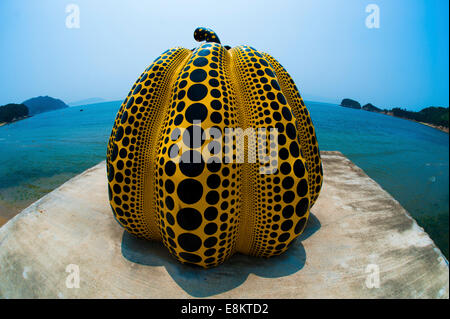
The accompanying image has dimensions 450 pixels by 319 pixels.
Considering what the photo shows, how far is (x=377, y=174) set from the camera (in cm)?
1288

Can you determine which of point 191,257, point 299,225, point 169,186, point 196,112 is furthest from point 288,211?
point 196,112

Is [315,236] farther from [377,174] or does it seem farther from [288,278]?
[377,174]

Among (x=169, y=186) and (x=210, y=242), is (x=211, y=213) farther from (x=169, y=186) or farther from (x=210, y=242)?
(x=169, y=186)

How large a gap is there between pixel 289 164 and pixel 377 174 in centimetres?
1387

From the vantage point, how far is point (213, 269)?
2504mm

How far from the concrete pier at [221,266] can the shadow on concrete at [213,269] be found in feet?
0.04

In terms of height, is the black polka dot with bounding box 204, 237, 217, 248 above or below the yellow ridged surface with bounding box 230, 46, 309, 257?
below

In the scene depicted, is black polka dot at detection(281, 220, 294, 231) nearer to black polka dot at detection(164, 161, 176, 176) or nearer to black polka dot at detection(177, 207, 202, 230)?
black polka dot at detection(177, 207, 202, 230)

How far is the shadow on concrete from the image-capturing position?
229cm

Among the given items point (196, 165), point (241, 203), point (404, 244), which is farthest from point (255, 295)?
point (404, 244)

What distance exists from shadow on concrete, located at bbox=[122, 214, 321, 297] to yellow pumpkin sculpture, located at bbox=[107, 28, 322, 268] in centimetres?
13

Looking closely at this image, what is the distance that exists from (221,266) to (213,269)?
109 mm

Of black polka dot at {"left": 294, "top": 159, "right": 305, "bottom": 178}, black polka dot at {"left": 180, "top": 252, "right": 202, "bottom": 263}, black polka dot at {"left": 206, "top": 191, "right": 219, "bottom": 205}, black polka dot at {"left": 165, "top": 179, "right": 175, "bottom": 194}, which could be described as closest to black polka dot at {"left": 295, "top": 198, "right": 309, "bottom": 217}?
black polka dot at {"left": 294, "top": 159, "right": 305, "bottom": 178}

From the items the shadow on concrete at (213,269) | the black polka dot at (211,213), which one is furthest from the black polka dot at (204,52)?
the shadow on concrete at (213,269)
